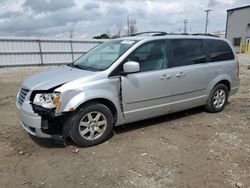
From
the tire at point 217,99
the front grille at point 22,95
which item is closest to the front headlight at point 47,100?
the front grille at point 22,95

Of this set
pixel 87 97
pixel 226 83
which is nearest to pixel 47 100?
pixel 87 97

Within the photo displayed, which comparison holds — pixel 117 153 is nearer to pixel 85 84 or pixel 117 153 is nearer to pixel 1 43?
pixel 85 84

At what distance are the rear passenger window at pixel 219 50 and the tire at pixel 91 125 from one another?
2.86 m

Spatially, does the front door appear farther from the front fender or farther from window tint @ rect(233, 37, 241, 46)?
window tint @ rect(233, 37, 241, 46)

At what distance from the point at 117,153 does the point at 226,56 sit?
3587 mm

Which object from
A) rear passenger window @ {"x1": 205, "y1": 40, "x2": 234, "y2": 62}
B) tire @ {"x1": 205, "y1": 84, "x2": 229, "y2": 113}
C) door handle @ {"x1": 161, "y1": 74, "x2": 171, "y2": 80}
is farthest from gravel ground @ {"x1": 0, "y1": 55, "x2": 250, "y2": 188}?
rear passenger window @ {"x1": 205, "y1": 40, "x2": 234, "y2": 62}

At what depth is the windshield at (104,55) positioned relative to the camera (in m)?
4.20

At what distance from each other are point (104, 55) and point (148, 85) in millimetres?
1005

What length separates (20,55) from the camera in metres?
17.5

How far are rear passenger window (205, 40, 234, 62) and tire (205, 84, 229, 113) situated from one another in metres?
0.64

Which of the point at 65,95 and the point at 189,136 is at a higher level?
the point at 65,95

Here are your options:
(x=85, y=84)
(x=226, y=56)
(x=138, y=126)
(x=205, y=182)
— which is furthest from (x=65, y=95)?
(x=226, y=56)

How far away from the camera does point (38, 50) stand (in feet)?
59.4

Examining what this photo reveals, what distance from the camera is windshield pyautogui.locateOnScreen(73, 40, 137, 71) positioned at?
13.8 ft
